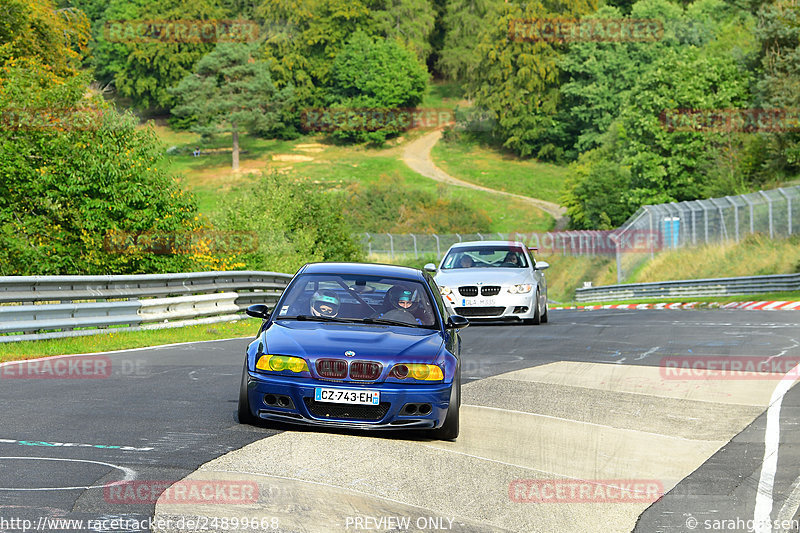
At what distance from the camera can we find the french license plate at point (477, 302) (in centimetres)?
1984

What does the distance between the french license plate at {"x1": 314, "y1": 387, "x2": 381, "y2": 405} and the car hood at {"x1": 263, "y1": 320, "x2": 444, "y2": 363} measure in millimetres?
258

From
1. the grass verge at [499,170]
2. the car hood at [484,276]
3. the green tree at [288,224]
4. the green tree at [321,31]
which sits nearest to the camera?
the car hood at [484,276]

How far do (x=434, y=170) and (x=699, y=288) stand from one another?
68.1 meters

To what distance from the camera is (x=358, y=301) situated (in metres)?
9.55

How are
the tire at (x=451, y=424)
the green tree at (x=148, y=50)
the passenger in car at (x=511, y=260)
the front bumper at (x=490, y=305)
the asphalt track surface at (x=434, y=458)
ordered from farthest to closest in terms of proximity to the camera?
the green tree at (x=148, y=50) < the passenger in car at (x=511, y=260) < the front bumper at (x=490, y=305) < the tire at (x=451, y=424) < the asphalt track surface at (x=434, y=458)

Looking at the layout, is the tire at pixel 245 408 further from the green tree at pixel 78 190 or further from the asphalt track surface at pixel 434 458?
the green tree at pixel 78 190

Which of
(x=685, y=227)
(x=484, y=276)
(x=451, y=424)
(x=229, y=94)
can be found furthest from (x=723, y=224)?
(x=229, y=94)

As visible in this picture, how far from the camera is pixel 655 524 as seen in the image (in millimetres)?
6332

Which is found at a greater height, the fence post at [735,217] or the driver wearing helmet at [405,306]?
the driver wearing helmet at [405,306]

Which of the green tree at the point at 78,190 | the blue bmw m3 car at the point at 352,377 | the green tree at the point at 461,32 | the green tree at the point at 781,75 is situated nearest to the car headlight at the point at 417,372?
the blue bmw m3 car at the point at 352,377

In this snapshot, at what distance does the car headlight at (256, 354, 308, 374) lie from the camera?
27.0 ft

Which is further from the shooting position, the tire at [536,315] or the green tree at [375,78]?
the green tree at [375,78]

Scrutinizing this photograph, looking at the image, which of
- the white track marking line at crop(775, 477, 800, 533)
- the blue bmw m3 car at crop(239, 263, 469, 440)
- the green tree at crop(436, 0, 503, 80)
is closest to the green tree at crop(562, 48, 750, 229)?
the blue bmw m3 car at crop(239, 263, 469, 440)

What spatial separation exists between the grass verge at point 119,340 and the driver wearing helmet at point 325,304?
618 cm
